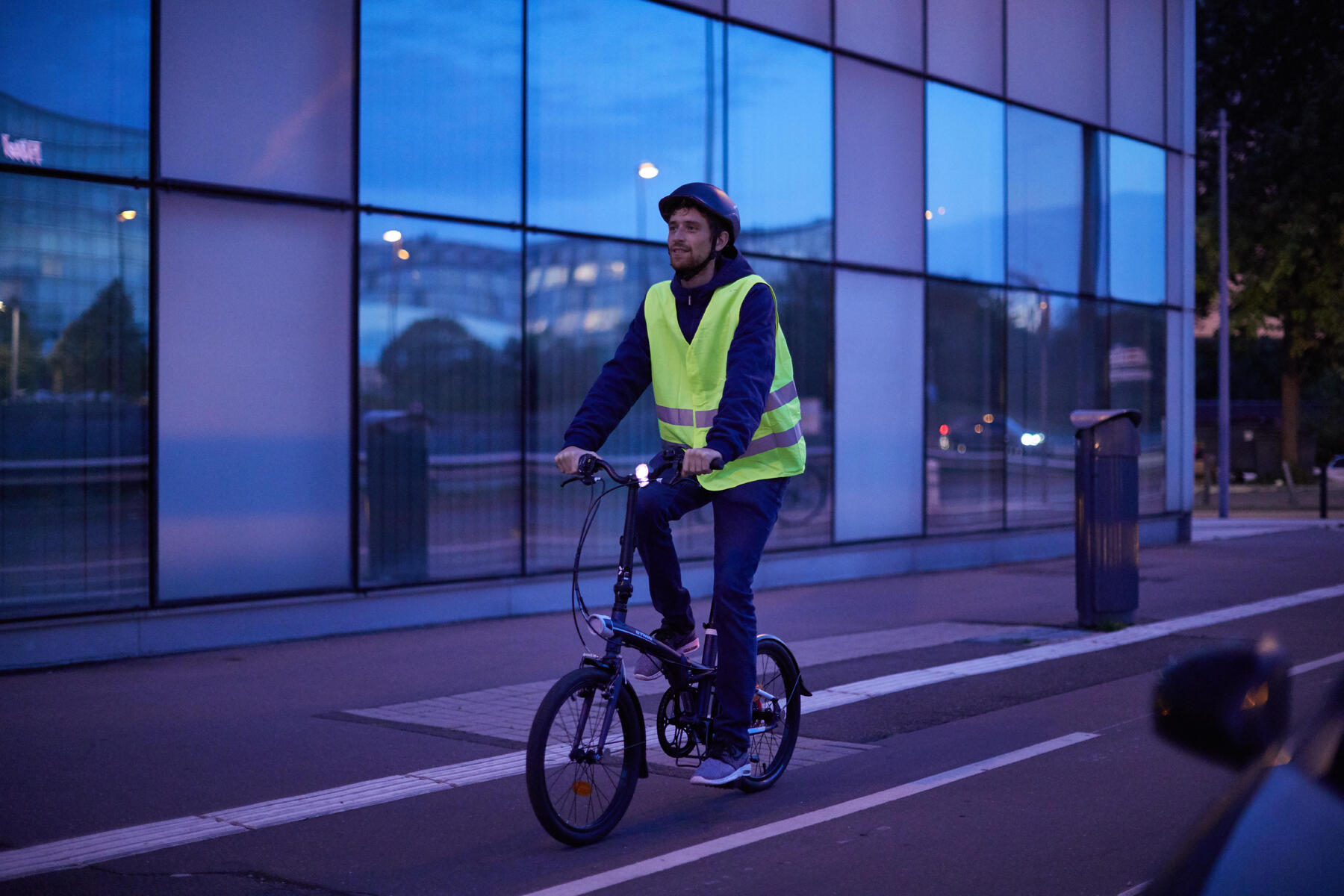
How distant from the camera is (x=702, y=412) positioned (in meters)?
5.09

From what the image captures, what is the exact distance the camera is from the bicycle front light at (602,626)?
180 inches

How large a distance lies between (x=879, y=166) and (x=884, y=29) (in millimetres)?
1381

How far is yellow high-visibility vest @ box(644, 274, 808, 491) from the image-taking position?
5070 millimetres

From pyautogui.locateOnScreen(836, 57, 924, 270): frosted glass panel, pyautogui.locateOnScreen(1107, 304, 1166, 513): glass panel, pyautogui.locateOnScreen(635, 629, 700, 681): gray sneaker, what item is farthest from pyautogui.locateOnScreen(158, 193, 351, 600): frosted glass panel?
pyautogui.locateOnScreen(1107, 304, 1166, 513): glass panel

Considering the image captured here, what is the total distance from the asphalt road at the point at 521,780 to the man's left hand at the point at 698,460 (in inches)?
49.1

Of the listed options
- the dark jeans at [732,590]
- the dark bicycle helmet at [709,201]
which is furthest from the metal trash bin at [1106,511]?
the dark bicycle helmet at [709,201]

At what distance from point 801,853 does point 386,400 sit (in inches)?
254

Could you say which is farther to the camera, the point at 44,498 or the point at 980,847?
the point at 44,498

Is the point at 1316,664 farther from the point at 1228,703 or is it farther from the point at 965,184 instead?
the point at 965,184

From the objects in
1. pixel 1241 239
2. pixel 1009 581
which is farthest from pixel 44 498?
pixel 1241 239

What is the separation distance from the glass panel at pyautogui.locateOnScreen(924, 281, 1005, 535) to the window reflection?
8.65 m

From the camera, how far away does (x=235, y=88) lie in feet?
30.9

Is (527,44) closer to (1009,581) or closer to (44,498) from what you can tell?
(44,498)

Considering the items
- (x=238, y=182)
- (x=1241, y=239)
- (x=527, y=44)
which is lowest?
(x=238, y=182)
